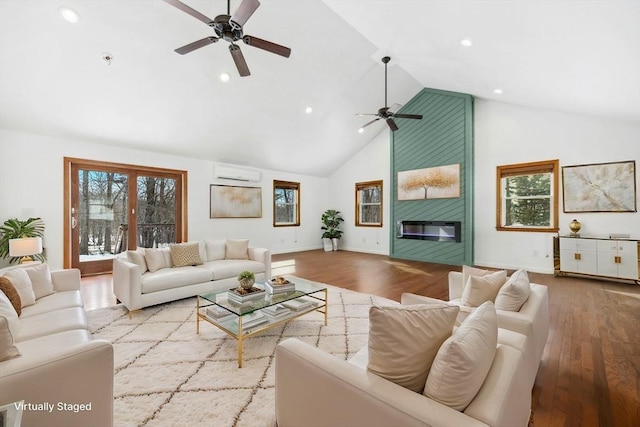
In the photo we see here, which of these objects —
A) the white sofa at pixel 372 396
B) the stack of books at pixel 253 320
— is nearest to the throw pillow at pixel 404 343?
the white sofa at pixel 372 396

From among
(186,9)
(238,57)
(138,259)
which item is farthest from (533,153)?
(138,259)

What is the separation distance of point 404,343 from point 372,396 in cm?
23

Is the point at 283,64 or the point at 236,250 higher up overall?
the point at 283,64

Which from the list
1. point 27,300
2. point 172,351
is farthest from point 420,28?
point 27,300

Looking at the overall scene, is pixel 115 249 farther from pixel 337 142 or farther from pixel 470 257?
pixel 470 257

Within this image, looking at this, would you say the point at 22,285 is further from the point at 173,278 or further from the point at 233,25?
the point at 233,25

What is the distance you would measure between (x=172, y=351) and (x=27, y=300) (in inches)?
49.5

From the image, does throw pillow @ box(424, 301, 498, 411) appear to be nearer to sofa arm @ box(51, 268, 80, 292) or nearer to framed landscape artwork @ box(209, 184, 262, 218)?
sofa arm @ box(51, 268, 80, 292)

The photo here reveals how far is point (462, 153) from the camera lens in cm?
613

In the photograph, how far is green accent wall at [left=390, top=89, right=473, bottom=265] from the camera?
6.07 meters

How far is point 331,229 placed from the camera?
852cm

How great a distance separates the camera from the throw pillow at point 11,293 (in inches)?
80.4

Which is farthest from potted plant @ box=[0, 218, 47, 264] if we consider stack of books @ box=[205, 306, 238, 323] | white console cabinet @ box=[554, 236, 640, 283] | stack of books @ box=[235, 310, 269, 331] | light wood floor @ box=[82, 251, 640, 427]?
white console cabinet @ box=[554, 236, 640, 283]

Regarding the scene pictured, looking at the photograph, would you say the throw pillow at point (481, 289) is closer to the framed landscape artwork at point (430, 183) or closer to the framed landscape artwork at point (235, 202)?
the framed landscape artwork at point (430, 183)
